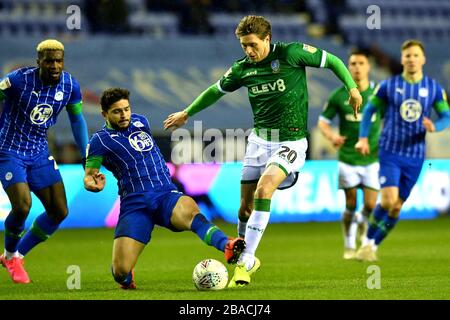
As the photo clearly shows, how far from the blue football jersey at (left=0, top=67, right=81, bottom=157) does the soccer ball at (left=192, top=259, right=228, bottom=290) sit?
201 centimetres

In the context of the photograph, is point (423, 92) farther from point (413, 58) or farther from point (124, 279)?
point (124, 279)

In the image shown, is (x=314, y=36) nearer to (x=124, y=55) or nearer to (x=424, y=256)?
(x=124, y=55)

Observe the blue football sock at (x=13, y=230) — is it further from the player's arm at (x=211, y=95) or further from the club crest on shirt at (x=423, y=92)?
the club crest on shirt at (x=423, y=92)

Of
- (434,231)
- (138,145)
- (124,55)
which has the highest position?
(124,55)

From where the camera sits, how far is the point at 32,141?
827 centimetres

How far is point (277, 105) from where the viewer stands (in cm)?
782

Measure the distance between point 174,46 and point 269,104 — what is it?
12.1 m

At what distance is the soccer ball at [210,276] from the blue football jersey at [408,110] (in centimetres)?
354

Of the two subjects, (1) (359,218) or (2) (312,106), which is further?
(2) (312,106)

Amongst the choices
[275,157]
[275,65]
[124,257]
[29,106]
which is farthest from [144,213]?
[275,65]

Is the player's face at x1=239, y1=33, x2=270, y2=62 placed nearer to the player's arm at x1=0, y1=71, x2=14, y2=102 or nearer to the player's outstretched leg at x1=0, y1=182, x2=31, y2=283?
the player's arm at x1=0, y1=71, x2=14, y2=102

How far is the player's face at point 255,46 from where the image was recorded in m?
7.48

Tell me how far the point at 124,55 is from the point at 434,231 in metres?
7.78
